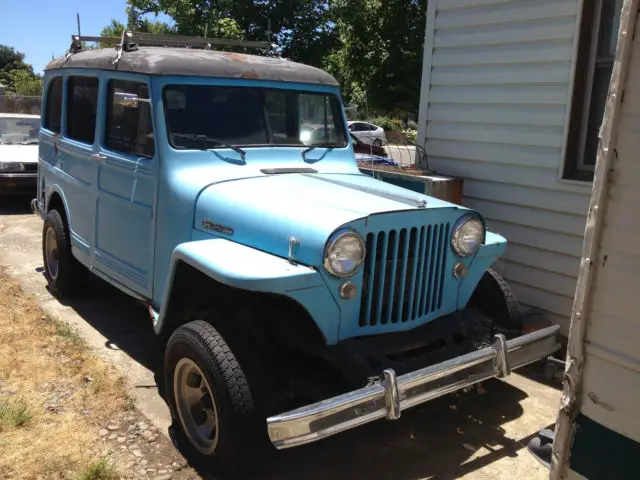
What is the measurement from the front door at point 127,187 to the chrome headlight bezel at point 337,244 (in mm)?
1535

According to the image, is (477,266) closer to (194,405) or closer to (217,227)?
(217,227)

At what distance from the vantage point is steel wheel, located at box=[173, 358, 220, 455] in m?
3.27

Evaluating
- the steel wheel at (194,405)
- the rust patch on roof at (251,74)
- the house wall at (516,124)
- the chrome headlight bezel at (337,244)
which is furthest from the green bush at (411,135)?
the steel wheel at (194,405)

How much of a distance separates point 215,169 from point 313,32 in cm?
1470

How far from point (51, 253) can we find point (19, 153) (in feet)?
17.1

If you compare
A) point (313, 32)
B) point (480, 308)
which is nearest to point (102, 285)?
point (480, 308)

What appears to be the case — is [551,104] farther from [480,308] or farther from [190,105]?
[190,105]

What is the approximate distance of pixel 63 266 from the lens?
5578 millimetres

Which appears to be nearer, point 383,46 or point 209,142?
point 209,142

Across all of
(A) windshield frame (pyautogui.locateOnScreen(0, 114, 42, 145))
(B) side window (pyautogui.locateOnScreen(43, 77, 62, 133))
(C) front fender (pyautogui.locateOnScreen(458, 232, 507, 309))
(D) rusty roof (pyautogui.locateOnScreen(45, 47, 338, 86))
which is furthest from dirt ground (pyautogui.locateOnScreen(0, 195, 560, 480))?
(A) windshield frame (pyautogui.locateOnScreen(0, 114, 42, 145))

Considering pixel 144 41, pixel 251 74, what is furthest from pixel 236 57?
pixel 144 41

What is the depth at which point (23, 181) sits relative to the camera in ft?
32.3

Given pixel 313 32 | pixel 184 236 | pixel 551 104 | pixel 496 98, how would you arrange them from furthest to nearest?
pixel 313 32, pixel 496 98, pixel 551 104, pixel 184 236

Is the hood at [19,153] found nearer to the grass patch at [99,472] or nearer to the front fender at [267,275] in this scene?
the front fender at [267,275]
